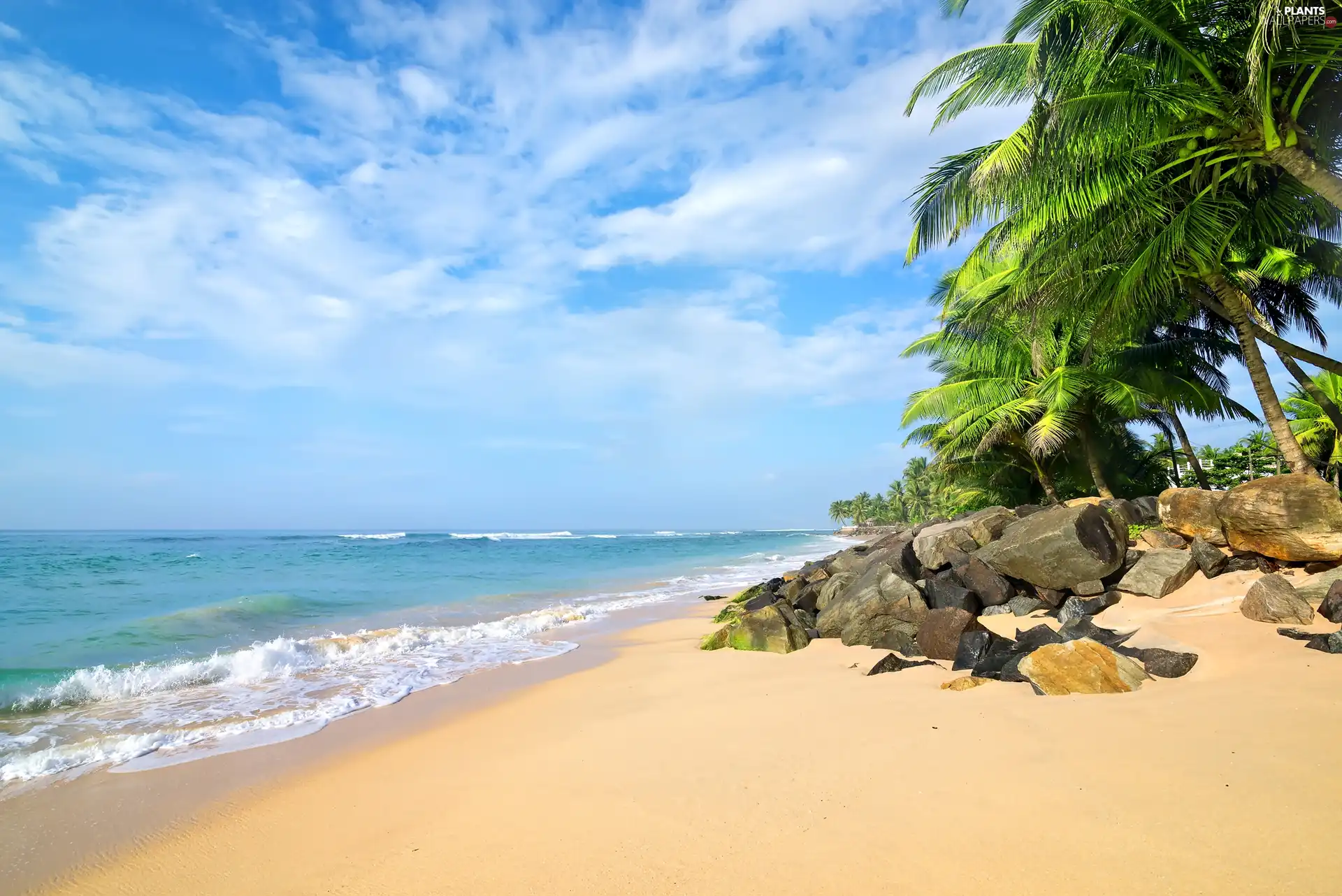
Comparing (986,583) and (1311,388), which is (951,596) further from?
(1311,388)

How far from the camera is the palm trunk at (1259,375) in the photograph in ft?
30.1

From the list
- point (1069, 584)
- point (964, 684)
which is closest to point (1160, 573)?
point (1069, 584)

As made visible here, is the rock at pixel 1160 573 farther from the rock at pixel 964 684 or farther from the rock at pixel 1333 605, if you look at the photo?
the rock at pixel 964 684

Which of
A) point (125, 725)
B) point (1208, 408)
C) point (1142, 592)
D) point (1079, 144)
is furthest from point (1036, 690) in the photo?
point (1208, 408)

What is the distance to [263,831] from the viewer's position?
4098 mm

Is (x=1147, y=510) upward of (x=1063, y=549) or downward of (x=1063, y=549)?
upward

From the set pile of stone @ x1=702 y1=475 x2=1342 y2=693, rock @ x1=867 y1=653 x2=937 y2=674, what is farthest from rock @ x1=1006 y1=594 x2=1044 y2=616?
rock @ x1=867 y1=653 x2=937 y2=674

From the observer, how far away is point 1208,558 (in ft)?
24.1

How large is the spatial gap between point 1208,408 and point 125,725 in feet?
68.3

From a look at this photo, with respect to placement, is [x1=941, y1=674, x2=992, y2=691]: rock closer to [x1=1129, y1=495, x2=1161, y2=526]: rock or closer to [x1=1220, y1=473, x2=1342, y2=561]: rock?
[x1=1220, y1=473, x2=1342, y2=561]: rock

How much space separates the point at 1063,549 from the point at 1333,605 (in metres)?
2.59

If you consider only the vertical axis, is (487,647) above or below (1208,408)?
below

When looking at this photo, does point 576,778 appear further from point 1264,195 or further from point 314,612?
point 314,612

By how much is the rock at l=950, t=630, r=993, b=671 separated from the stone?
2.53m
